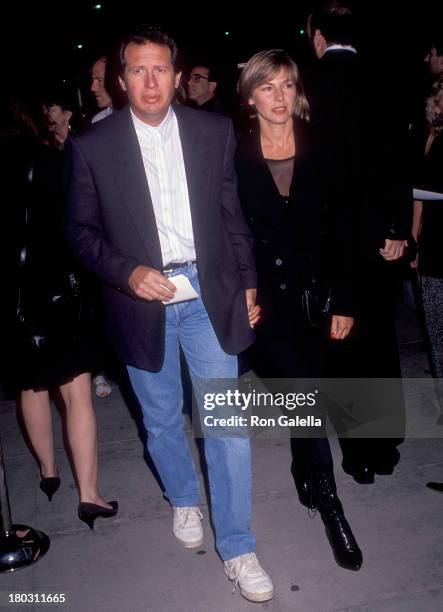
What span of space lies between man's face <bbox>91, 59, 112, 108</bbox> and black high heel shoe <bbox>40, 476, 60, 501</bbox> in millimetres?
2874

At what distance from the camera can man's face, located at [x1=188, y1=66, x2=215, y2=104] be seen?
669cm

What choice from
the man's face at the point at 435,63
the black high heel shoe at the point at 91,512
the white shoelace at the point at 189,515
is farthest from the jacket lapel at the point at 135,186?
the man's face at the point at 435,63

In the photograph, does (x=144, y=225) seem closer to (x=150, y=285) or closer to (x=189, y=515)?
(x=150, y=285)

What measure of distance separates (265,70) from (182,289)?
116cm

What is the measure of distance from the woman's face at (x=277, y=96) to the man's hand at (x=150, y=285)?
1028mm

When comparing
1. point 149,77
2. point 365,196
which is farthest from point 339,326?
point 149,77

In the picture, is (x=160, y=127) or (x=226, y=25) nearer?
(x=160, y=127)

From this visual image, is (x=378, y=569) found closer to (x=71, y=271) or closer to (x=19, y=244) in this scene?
(x=71, y=271)

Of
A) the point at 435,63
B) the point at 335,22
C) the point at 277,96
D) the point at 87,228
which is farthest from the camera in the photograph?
the point at 435,63

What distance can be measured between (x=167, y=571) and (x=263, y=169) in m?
1.79

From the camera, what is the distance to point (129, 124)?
8.11 feet

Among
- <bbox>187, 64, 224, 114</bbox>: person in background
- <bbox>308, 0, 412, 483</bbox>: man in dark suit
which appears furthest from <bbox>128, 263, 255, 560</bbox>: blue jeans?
Result: <bbox>187, 64, 224, 114</bbox>: person in background

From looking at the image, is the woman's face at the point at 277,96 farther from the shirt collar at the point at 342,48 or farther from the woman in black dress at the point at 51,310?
the woman in black dress at the point at 51,310

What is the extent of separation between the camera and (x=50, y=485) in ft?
10.8
